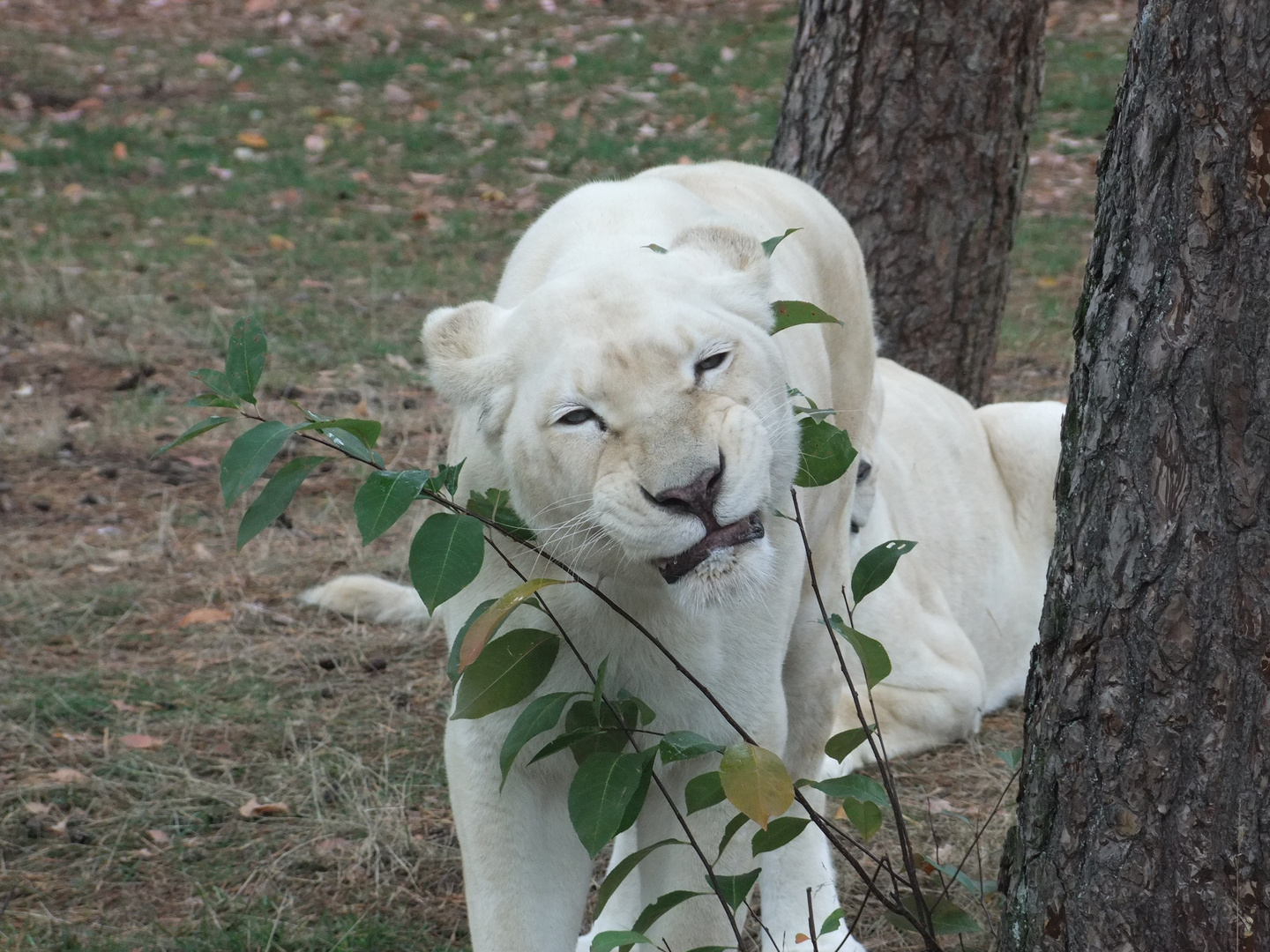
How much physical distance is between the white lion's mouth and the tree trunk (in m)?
2.96

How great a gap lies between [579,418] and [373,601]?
8.93ft

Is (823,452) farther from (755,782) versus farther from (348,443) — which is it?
(348,443)

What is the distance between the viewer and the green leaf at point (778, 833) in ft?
6.76

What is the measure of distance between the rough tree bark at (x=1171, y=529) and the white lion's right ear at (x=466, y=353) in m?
0.99

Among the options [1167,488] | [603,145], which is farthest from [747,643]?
[603,145]

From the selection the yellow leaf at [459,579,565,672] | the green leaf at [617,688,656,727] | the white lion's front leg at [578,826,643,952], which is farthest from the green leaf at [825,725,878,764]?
the white lion's front leg at [578,826,643,952]

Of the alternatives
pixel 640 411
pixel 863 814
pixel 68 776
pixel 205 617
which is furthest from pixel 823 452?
pixel 205 617

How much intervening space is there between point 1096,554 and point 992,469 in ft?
10.4

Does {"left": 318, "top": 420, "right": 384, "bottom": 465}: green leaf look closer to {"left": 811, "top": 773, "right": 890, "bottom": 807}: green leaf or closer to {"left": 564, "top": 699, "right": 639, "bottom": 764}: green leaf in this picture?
{"left": 564, "top": 699, "right": 639, "bottom": 764}: green leaf

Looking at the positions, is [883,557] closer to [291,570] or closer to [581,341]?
[581,341]

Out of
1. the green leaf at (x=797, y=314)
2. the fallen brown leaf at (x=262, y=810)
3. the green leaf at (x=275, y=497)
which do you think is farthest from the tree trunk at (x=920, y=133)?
the green leaf at (x=275, y=497)

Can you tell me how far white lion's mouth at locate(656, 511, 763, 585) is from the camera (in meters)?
2.18

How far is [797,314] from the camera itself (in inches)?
95.8

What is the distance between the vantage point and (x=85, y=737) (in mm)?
3980
